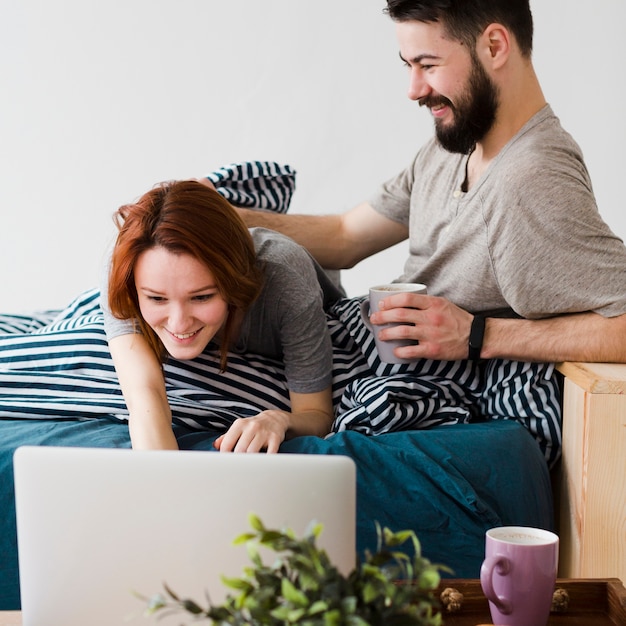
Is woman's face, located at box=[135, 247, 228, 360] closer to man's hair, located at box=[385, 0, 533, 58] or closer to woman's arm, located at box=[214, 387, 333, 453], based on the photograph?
woman's arm, located at box=[214, 387, 333, 453]

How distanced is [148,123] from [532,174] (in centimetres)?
207

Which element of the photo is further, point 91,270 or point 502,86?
point 91,270

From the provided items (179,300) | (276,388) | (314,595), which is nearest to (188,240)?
(179,300)

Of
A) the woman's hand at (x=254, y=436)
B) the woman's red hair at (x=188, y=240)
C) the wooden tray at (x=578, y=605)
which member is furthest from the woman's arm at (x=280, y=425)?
the wooden tray at (x=578, y=605)

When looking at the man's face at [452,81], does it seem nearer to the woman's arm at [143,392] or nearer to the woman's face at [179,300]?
the woman's face at [179,300]

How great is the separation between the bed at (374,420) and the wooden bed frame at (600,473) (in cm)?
9

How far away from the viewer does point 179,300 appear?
5.29 ft

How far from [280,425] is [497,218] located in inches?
22.7

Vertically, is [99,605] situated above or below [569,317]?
below

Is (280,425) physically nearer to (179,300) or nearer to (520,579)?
(179,300)

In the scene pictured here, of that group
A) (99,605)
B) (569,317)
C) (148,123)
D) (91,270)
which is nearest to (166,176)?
(148,123)

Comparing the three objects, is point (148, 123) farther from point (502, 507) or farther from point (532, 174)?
point (502, 507)

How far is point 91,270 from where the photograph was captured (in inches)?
141

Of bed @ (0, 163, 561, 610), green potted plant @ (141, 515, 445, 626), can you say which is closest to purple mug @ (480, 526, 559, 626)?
green potted plant @ (141, 515, 445, 626)
